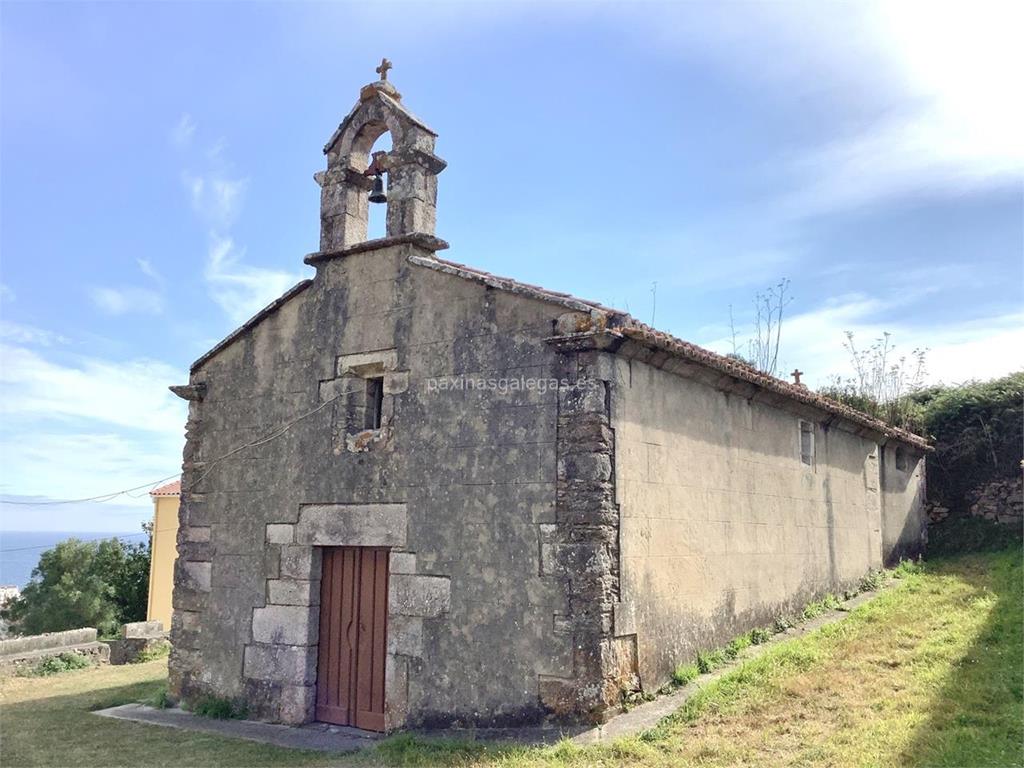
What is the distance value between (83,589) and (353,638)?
15586mm

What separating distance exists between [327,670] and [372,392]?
2.99 m

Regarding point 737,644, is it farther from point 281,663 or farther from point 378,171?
point 378,171

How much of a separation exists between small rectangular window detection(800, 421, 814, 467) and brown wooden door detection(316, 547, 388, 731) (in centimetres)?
621

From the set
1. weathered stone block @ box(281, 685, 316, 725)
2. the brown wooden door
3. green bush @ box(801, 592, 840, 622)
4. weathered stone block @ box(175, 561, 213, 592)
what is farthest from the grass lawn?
weathered stone block @ box(175, 561, 213, 592)

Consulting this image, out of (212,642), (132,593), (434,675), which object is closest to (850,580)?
(434,675)

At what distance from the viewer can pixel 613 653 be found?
695cm

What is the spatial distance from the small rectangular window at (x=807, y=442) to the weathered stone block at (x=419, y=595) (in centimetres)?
603

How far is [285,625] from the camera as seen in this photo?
8.77 metres

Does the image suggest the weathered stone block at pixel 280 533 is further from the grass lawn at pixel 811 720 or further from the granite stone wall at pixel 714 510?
the granite stone wall at pixel 714 510

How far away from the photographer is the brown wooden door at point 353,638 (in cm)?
827

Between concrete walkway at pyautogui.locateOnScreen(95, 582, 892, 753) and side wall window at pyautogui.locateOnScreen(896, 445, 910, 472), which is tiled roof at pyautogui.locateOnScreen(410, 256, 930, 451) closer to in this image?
concrete walkway at pyautogui.locateOnScreen(95, 582, 892, 753)

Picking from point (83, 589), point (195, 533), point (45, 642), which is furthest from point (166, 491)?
point (195, 533)

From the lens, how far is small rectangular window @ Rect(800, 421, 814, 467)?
1138 cm

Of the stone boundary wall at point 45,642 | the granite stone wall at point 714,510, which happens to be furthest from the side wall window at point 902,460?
the stone boundary wall at point 45,642
